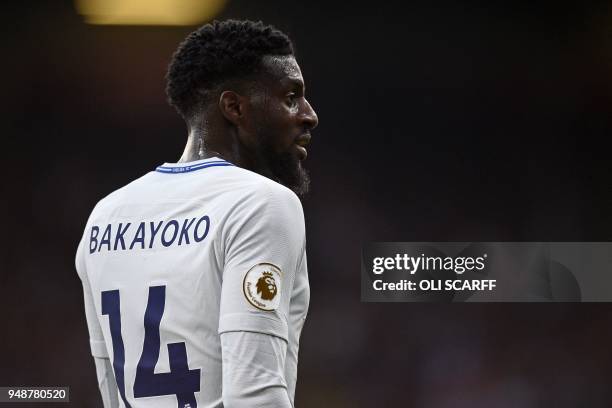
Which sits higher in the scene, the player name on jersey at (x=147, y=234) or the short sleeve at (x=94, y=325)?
the player name on jersey at (x=147, y=234)

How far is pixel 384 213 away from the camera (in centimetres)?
384

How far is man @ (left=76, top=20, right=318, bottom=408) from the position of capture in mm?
1003

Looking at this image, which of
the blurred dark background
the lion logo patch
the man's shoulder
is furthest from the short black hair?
the blurred dark background

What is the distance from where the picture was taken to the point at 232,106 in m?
1.22

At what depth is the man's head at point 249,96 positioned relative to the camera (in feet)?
4.01

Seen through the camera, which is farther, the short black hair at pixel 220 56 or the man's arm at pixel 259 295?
the short black hair at pixel 220 56

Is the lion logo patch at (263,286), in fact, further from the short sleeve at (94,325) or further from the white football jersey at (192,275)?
the short sleeve at (94,325)

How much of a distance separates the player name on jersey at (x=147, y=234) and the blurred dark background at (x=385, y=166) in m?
2.66

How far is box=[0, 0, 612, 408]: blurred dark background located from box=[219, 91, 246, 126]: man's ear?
8.63 ft

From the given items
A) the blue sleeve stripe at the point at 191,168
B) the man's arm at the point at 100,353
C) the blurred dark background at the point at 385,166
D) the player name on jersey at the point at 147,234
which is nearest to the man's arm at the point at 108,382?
the man's arm at the point at 100,353

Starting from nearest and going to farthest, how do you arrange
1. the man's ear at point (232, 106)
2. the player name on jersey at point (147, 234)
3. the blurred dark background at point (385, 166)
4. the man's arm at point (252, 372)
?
the man's arm at point (252, 372) → the player name on jersey at point (147, 234) → the man's ear at point (232, 106) → the blurred dark background at point (385, 166)

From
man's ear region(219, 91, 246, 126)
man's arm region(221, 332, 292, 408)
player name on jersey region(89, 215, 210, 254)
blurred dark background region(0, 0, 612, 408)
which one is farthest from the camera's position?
blurred dark background region(0, 0, 612, 408)

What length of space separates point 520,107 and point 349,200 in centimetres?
83

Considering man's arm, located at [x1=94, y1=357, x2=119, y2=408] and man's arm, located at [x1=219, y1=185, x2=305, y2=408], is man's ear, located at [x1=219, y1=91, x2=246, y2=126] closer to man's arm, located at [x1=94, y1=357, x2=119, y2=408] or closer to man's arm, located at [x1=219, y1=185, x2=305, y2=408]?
man's arm, located at [x1=219, y1=185, x2=305, y2=408]
